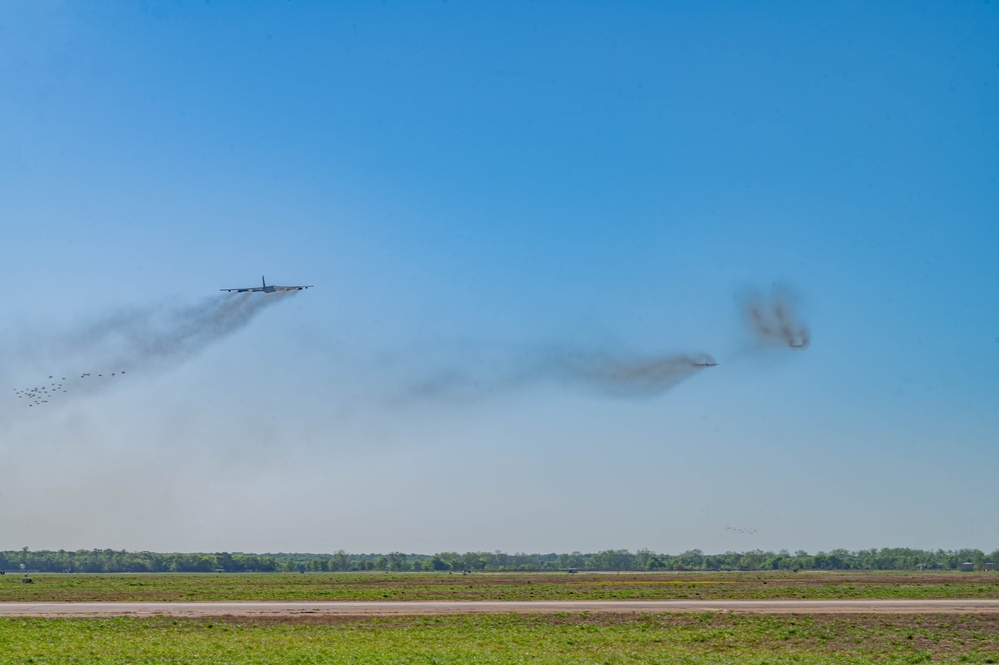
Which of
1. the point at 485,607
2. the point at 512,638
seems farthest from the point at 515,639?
the point at 485,607

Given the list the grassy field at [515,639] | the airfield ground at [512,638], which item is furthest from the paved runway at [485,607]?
the grassy field at [515,639]

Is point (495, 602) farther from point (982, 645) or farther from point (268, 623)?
point (982, 645)

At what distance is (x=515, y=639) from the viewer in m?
49.3

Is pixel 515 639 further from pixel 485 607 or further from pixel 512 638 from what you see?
pixel 485 607

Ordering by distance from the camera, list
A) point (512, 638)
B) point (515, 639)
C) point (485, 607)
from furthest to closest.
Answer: point (485, 607)
point (512, 638)
point (515, 639)

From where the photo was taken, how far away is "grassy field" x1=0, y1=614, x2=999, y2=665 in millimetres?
42438

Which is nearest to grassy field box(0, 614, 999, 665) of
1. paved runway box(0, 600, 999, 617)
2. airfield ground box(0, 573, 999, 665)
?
airfield ground box(0, 573, 999, 665)

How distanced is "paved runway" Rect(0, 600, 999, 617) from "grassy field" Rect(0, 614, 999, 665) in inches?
178

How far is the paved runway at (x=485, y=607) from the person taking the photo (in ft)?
204

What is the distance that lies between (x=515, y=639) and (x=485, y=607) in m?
17.7

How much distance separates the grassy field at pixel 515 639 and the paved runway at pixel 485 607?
14.8ft

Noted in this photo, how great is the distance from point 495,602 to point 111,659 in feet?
119

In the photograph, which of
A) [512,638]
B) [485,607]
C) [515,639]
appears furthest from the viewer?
[485,607]

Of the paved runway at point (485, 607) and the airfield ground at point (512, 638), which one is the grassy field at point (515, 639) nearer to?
the airfield ground at point (512, 638)
